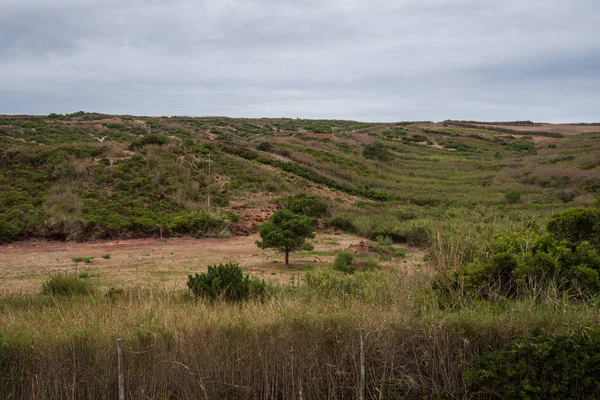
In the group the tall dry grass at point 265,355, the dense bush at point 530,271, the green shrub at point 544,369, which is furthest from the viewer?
the dense bush at point 530,271

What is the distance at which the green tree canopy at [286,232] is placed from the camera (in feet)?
49.9

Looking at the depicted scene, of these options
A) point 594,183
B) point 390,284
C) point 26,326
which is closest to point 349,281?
point 390,284

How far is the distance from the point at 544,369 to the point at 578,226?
321 centimetres

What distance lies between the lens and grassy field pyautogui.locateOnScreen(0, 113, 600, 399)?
4.30 m

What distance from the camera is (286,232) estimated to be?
601 inches

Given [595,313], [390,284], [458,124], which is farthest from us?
[458,124]

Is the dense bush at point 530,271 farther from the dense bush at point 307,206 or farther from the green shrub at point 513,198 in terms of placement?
the green shrub at point 513,198

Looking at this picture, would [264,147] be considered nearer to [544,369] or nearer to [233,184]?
[233,184]

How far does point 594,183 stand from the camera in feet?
103

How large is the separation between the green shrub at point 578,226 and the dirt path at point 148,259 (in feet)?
23.5

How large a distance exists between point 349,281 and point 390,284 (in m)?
2.40

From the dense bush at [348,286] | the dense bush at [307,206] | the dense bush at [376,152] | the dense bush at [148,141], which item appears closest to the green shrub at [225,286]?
the dense bush at [348,286]

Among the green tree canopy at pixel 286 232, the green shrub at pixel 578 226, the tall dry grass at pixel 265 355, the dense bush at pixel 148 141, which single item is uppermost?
the dense bush at pixel 148 141

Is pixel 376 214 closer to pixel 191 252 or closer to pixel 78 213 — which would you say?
pixel 191 252
